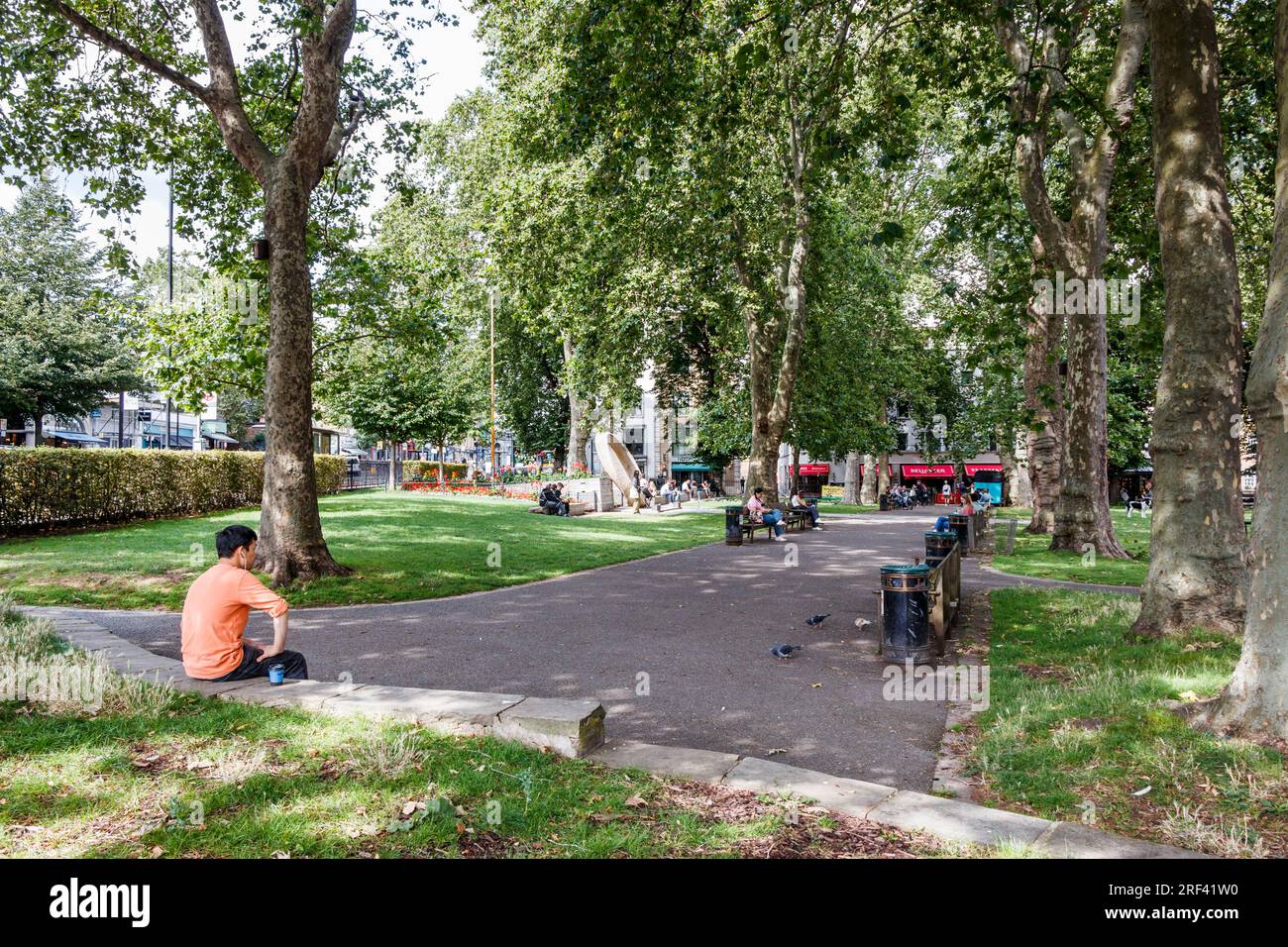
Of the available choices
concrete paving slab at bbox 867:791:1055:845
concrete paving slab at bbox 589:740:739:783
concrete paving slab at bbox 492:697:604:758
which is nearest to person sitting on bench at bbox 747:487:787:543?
concrete paving slab at bbox 492:697:604:758

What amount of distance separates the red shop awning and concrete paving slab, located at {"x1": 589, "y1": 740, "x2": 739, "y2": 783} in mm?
→ 61238

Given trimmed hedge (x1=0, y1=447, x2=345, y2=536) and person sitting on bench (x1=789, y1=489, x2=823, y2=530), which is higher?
trimmed hedge (x1=0, y1=447, x2=345, y2=536)

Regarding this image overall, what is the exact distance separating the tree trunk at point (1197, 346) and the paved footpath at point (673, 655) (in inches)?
120

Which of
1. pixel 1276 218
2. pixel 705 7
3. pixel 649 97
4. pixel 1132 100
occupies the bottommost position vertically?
pixel 1276 218

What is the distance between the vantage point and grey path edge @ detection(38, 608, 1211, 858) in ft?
11.1

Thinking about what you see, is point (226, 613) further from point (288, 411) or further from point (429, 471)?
point (429, 471)

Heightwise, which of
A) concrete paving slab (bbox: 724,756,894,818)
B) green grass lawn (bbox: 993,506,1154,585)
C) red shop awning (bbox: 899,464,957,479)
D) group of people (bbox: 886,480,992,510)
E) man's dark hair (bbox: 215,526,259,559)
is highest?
man's dark hair (bbox: 215,526,259,559)

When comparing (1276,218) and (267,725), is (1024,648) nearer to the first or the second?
(1276,218)

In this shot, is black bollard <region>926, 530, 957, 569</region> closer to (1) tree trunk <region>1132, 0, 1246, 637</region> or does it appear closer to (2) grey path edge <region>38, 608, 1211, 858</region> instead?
(1) tree trunk <region>1132, 0, 1246, 637</region>

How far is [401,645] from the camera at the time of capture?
8.11 meters

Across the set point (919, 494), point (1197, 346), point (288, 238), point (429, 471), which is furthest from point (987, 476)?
point (288, 238)

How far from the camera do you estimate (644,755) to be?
448 cm
